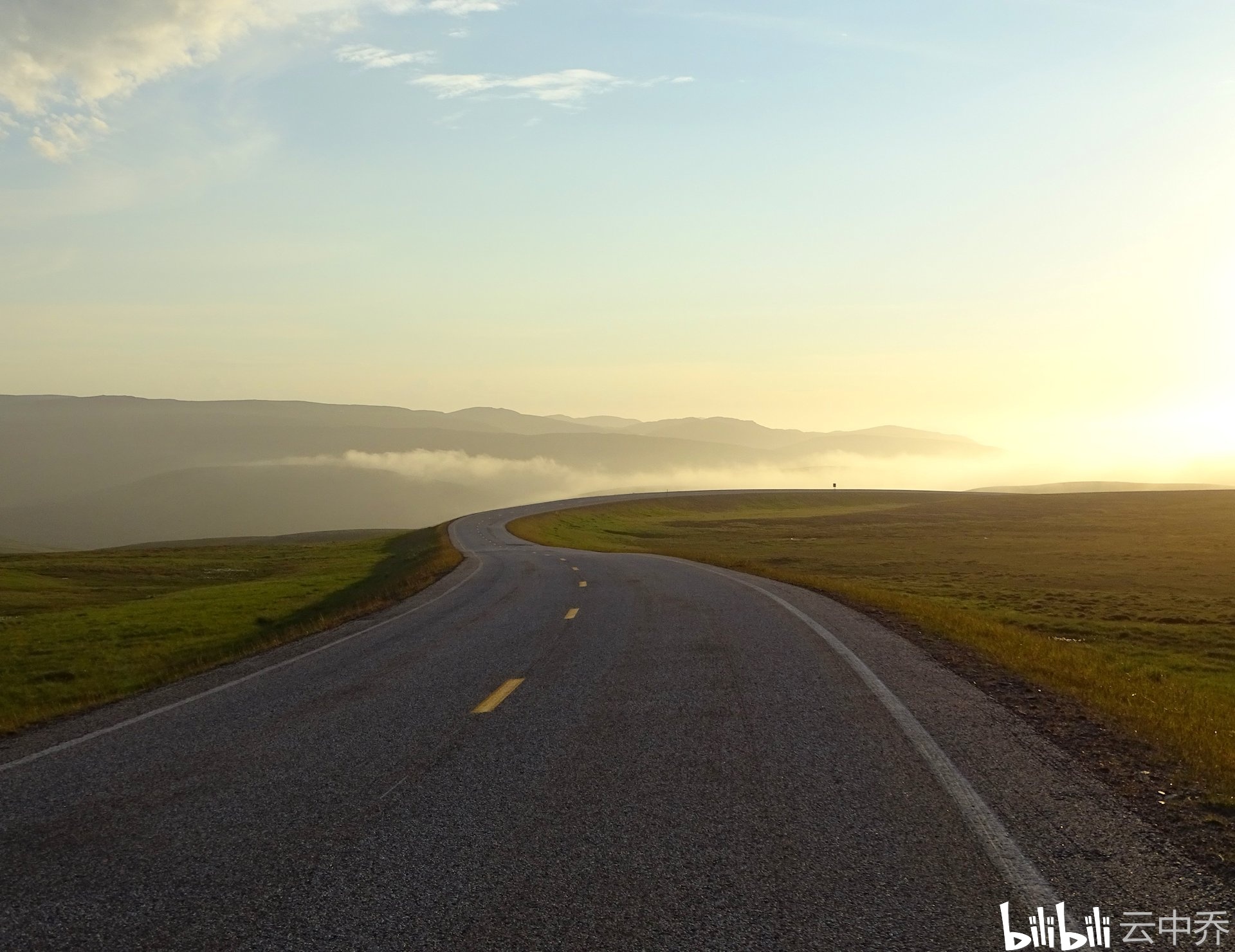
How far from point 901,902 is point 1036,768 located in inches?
127

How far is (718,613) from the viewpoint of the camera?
61.4 ft

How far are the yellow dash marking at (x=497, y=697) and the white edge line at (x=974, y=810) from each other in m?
4.04

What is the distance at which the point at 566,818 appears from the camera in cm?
653

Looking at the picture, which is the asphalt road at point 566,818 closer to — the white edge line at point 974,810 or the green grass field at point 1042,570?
the white edge line at point 974,810

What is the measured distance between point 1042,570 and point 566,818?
47746 mm

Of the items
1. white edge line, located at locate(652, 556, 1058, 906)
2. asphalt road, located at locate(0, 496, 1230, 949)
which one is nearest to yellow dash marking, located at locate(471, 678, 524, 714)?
asphalt road, located at locate(0, 496, 1230, 949)

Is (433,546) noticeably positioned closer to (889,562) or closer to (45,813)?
(889,562)

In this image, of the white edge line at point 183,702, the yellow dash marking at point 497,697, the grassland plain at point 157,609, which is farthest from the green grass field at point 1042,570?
the grassland plain at point 157,609

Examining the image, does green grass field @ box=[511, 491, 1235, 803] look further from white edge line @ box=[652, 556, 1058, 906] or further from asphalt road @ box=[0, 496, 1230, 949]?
asphalt road @ box=[0, 496, 1230, 949]

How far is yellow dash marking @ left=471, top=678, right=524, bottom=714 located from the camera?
10203 mm

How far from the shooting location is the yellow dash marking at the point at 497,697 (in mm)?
10203

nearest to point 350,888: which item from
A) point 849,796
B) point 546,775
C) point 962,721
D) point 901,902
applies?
point 546,775

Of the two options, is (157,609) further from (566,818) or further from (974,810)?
(974,810)

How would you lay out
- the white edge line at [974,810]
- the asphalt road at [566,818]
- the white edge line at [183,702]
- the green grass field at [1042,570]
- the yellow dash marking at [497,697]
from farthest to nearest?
the green grass field at [1042,570] → the yellow dash marking at [497,697] → the white edge line at [183,702] → the white edge line at [974,810] → the asphalt road at [566,818]
